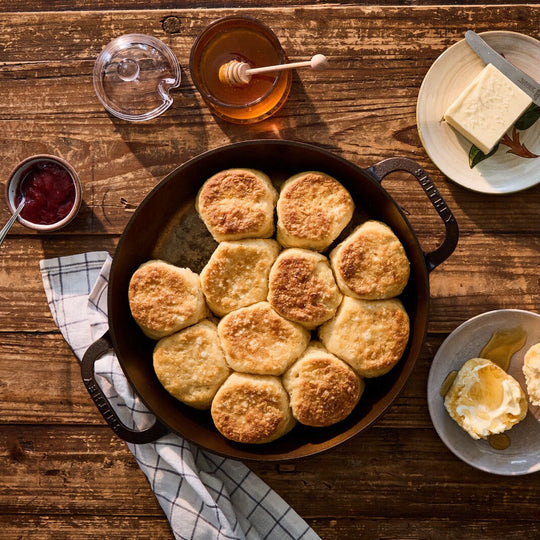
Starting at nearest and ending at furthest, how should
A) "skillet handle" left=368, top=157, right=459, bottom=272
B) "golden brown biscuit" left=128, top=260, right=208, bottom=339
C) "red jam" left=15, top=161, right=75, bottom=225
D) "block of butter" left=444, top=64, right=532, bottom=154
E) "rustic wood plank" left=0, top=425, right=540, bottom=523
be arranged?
1. "skillet handle" left=368, top=157, right=459, bottom=272
2. "golden brown biscuit" left=128, top=260, right=208, bottom=339
3. "block of butter" left=444, top=64, right=532, bottom=154
4. "red jam" left=15, top=161, right=75, bottom=225
5. "rustic wood plank" left=0, top=425, right=540, bottom=523

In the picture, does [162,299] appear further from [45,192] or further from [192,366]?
[45,192]

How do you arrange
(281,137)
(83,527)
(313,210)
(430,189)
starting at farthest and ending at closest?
1. (83,527)
2. (281,137)
3. (313,210)
4. (430,189)

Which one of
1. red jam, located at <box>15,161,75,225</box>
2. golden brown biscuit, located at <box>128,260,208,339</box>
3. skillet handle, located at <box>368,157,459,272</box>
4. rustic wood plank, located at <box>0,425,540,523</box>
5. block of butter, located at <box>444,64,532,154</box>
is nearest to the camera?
skillet handle, located at <box>368,157,459,272</box>

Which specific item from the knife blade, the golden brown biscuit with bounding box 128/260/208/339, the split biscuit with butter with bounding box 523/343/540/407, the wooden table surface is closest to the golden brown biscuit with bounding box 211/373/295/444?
the golden brown biscuit with bounding box 128/260/208/339

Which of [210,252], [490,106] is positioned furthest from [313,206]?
[490,106]

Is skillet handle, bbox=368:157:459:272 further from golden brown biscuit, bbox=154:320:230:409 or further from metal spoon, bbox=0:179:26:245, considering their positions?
metal spoon, bbox=0:179:26:245

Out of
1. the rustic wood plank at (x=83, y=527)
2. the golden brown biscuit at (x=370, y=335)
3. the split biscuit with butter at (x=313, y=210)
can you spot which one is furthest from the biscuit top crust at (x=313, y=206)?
the rustic wood plank at (x=83, y=527)
